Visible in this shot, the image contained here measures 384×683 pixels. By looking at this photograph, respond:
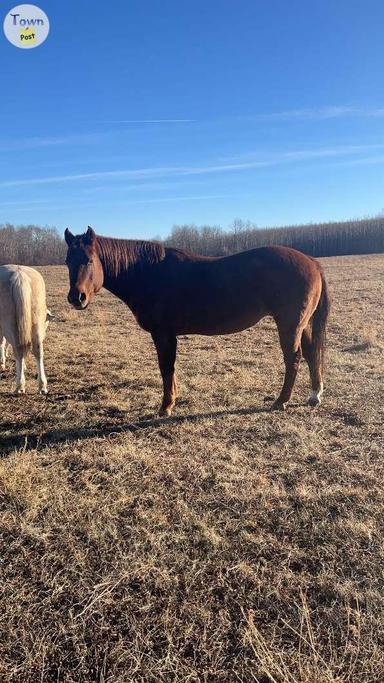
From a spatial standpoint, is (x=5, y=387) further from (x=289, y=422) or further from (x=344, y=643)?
(x=344, y=643)

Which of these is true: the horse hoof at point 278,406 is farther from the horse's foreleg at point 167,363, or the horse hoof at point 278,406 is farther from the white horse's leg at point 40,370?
the white horse's leg at point 40,370

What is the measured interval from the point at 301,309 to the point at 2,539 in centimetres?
365

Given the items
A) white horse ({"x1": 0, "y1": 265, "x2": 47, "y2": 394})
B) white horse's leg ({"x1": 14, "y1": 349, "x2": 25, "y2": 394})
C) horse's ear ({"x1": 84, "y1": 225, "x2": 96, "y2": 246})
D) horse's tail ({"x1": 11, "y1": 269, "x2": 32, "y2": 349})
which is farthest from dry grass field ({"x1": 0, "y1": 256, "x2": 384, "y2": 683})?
horse's ear ({"x1": 84, "y1": 225, "x2": 96, "y2": 246})

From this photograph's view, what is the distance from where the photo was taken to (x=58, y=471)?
3623 mm

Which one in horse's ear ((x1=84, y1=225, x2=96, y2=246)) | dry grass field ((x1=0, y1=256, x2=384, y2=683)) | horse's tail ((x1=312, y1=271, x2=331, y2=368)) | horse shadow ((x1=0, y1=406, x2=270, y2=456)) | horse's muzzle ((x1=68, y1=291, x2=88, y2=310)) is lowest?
dry grass field ((x1=0, y1=256, x2=384, y2=683))

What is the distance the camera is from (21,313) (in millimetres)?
5465

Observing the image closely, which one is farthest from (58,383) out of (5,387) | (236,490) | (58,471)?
(236,490)

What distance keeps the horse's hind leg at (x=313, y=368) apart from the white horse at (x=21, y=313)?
358 cm

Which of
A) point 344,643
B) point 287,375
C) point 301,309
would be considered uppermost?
point 301,309

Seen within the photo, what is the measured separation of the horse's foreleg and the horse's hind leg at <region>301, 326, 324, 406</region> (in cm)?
170

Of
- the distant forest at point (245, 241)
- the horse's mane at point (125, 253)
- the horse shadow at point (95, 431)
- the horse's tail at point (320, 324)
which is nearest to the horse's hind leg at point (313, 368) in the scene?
the horse's tail at point (320, 324)

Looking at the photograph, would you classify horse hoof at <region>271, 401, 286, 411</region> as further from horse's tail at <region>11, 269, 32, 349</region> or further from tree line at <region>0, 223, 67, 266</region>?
tree line at <region>0, 223, 67, 266</region>

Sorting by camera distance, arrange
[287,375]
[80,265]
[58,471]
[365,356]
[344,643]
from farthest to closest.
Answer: [365,356]
[287,375]
[80,265]
[58,471]
[344,643]

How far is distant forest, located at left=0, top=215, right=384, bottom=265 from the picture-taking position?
178 feet
